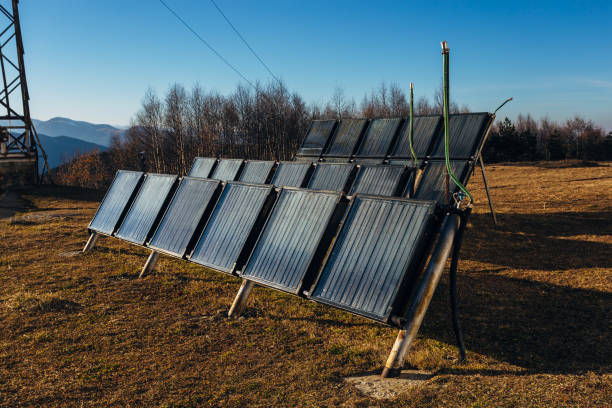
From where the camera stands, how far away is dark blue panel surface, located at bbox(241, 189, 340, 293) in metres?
5.02

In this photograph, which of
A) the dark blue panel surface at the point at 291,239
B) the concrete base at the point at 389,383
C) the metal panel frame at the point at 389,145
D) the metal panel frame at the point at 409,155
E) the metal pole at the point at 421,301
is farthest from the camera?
the metal panel frame at the point at 389,145

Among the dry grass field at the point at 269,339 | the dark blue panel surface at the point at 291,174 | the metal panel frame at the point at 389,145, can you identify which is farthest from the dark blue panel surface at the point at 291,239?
the metal panel frame at the point at 389,145

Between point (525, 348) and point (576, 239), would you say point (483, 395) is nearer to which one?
point (525, 348)

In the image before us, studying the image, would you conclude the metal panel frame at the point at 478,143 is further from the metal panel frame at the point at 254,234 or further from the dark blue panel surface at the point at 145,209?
the dark blue panel surface at the point at 145,209

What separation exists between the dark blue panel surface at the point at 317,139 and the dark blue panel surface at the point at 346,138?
35 cm

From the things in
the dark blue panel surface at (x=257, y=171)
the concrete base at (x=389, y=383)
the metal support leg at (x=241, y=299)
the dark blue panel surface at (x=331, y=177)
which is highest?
the dark blue panel surface at (x=331, y=177)

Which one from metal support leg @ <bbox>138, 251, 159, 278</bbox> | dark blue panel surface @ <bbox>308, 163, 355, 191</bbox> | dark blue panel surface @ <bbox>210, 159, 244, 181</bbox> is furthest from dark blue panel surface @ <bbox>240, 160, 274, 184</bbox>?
metal support leg @ <bbox>138, 251, 159, 278</bbox>

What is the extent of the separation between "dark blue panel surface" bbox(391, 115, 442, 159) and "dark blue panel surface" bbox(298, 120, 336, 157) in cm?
328

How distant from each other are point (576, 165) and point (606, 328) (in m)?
35.9

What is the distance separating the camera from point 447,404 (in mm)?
3396

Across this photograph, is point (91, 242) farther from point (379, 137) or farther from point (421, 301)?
point (379, 137)

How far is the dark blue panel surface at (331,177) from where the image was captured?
9172mm

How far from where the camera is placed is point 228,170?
12633 mm

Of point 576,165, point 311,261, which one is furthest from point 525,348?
point 576,165
